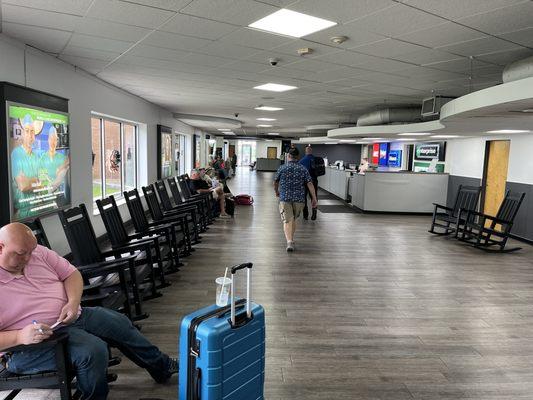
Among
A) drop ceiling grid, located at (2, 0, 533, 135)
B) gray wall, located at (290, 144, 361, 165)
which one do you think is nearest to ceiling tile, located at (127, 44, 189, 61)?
drop ceiling grid, located at (2, 0, 533, 135)

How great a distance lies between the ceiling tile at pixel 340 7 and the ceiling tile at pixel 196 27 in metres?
0.73

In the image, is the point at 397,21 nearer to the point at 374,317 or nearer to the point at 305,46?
the point at 305,46

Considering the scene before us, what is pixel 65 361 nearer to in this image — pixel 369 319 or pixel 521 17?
pixel 369 319

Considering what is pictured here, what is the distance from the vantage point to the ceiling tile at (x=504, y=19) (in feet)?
8.79

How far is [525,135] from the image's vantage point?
7.07 m

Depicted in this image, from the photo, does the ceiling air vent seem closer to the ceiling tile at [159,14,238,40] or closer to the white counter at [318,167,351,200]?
the ceiling tile at [159,14,238,40]

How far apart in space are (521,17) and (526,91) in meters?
0.54

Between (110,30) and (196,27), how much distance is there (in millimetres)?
776

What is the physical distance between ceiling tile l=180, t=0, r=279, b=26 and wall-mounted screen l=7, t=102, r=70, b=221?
6.69 ft

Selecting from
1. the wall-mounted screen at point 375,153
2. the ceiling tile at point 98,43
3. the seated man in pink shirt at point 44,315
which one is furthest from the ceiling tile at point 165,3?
the wall-mounted screen at point 375,153

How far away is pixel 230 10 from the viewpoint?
283 centimetres

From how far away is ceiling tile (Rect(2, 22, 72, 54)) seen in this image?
10.9 feet

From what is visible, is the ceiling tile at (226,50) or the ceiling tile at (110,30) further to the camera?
the ceiling tile at (226,50)

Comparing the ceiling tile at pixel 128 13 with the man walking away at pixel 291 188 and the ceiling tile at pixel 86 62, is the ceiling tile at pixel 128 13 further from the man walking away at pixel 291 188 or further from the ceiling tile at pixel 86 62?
the man walking away at pixel 291 188
